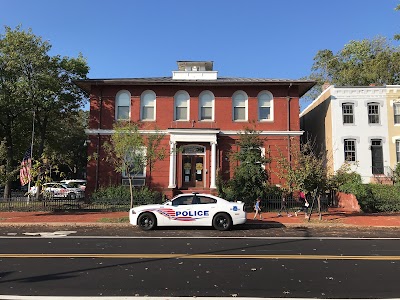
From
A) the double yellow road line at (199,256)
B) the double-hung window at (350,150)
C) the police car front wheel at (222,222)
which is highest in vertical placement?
the double-hung window at (350,150)

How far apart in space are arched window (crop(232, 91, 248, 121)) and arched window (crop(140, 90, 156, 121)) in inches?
211

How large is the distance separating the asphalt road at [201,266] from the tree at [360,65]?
2706 centimetres

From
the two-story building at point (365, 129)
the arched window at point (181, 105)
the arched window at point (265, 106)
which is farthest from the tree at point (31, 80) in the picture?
the two-story building at point (365, 129)

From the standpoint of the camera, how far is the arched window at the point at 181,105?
24.0 meters

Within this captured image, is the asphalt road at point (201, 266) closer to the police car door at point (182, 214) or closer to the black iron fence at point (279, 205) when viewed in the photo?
the police car door at point (182, 214)

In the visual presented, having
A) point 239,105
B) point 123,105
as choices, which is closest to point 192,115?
point 239,105

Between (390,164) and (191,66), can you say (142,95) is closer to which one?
(191,66)

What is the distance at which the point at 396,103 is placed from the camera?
25.0m

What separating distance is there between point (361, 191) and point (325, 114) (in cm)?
805

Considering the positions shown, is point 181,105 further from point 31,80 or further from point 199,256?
point 199,256

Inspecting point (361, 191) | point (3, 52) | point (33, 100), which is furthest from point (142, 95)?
point (361, 191)

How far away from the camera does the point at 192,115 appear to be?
23797 mm

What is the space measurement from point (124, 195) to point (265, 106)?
35.4ft

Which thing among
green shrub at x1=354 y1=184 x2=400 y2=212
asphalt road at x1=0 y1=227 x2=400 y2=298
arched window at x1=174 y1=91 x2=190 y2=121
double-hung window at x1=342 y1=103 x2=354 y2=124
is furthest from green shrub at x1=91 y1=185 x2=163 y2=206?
double-hung window at x1=342 y1=103 x2=354 y2=124
